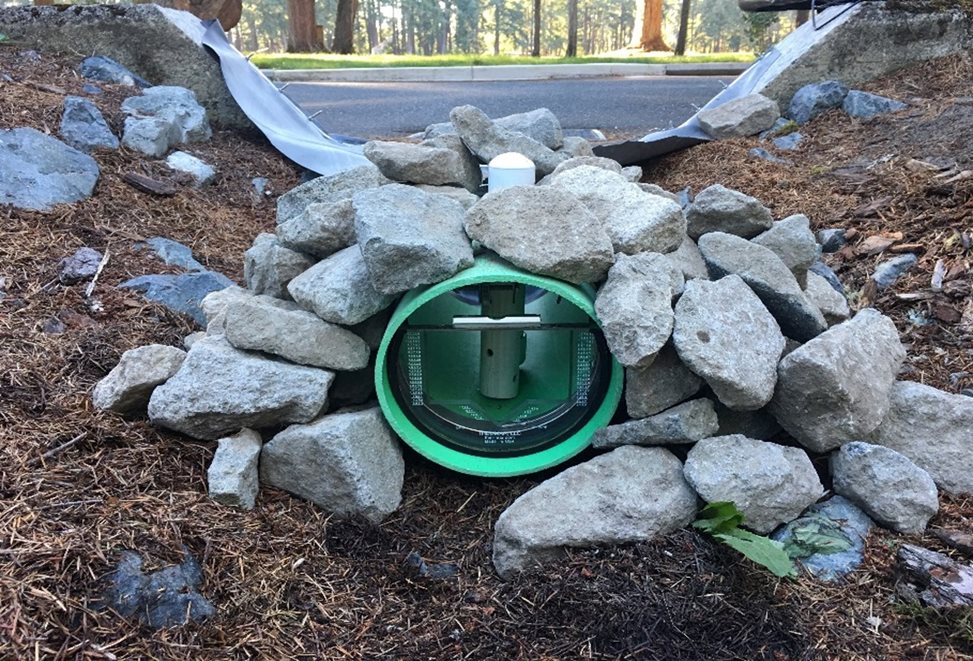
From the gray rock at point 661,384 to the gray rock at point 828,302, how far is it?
695mm

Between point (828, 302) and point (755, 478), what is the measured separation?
1.00 meters

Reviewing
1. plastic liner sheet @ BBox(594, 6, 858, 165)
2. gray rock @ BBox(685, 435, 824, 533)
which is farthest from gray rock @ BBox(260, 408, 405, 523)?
plastic liner sheet @ BBox(594, 6, 858, 165)

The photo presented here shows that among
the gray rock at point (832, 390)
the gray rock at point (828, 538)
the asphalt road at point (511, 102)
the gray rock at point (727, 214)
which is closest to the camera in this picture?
the gray rock at point (828, 538)

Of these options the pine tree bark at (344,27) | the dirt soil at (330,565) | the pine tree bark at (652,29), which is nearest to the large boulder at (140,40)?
the dirt soil at (330,565)

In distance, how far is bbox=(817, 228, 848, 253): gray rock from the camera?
4.08 m

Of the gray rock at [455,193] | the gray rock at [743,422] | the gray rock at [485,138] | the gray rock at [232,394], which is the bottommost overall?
the gray rock at [743,422]

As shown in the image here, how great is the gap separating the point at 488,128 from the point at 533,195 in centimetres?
139

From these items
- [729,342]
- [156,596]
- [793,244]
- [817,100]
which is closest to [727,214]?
[793,244]

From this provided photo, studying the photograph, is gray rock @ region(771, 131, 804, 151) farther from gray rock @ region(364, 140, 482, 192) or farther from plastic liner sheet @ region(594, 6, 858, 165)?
gray rock @ region(364, 140, 482, 192)

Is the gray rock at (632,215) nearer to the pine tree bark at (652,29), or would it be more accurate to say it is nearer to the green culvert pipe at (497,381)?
the green culvert pipe at (497,381)

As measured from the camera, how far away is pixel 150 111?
18.0 feet

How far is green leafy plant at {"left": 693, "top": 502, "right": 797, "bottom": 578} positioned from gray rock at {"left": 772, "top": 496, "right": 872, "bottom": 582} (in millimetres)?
59

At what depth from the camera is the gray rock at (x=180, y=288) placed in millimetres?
3512

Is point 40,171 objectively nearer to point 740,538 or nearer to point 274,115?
point 274,115
